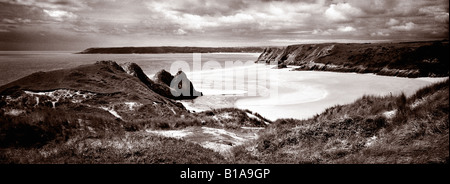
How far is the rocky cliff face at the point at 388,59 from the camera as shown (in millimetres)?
48125

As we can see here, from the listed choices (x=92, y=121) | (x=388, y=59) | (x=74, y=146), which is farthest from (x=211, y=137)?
(x=388, y=59)

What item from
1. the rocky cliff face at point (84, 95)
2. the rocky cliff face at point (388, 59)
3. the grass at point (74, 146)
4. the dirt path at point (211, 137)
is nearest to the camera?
the grass at point (74, 146)

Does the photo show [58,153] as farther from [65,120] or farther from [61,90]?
[61,90]

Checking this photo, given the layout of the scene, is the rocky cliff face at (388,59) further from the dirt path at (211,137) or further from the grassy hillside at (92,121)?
the dirt path at (211,137)

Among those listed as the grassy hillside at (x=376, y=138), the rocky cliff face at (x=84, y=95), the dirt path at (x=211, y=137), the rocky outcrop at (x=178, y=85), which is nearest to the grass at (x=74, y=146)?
the dirt path at (x=211, y=137)

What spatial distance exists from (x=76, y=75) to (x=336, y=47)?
76.5 metres

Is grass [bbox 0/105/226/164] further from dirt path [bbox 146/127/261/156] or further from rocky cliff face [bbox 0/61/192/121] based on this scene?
rocky cliff face [bbox 0/61/192/121]

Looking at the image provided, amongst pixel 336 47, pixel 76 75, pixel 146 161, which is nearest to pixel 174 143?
pixel 146 161

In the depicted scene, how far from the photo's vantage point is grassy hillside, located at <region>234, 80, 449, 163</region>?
5.81 metres

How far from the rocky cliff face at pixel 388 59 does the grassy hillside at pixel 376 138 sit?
4769 centimetres

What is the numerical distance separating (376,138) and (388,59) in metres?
59.7

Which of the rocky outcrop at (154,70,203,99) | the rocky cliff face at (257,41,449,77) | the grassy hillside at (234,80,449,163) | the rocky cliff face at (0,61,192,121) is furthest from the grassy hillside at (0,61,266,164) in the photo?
the rocky cliff face at (257,41,449,77)

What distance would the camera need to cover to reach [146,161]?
656 centimetres
